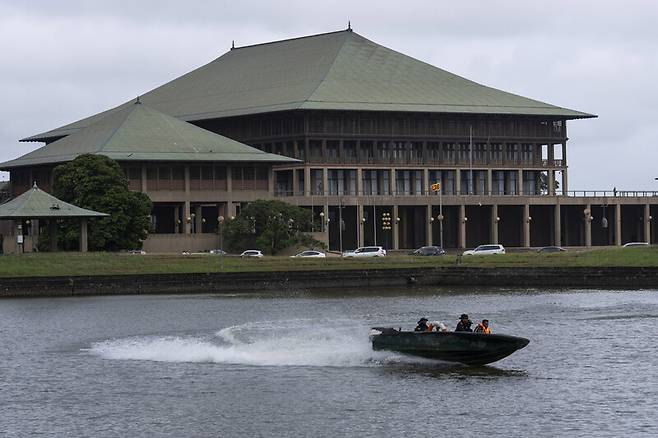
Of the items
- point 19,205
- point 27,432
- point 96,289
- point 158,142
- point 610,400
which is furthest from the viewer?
point 158,142

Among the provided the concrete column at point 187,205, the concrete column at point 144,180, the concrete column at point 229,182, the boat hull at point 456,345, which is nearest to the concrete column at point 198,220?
the concrete column at point 187,205

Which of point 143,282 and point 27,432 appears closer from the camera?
point 27,432

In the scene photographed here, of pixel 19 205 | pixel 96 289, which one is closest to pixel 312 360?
pixel 96 289

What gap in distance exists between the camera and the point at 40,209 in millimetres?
148125

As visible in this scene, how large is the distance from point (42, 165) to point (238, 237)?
30823mm

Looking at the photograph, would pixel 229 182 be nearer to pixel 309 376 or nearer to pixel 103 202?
pixel 103 202

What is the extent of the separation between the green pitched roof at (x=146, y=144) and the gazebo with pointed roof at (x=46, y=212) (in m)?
27.4

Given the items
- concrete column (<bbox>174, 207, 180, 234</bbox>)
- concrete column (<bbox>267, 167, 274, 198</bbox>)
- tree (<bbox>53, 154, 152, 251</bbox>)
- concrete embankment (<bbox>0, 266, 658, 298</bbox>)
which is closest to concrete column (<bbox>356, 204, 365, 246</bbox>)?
concrete column (<bbox>267, 167, 274, 198</bbox>)

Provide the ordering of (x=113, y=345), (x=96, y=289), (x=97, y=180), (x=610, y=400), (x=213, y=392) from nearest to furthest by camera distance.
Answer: (x=610, y=400)
(x=213, y=392)
(x=113, y=345)
(x=96, y=289)
(x=97, y=180)

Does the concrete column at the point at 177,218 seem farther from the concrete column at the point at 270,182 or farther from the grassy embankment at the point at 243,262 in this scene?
the grassy embankment at the point at 243,262

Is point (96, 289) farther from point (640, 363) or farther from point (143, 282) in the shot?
point (640, 363)

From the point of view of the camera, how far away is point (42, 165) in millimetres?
187000

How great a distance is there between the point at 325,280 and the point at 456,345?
6556 cm

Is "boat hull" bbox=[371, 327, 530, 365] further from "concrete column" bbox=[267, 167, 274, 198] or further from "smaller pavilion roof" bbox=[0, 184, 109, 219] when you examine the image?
"concrete column" bbox=[267, 167, 274, 198]
